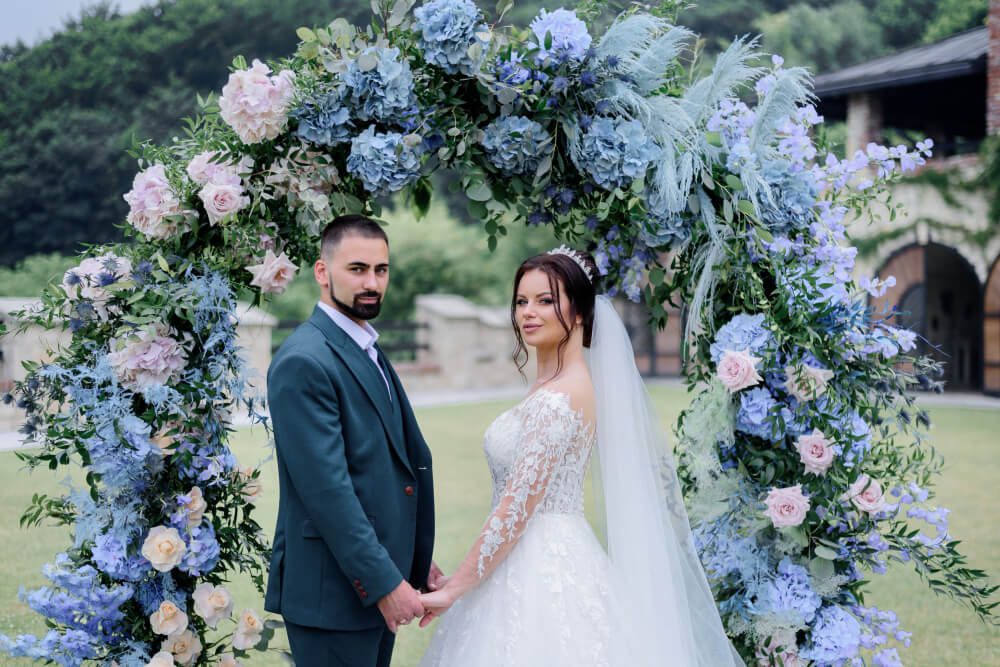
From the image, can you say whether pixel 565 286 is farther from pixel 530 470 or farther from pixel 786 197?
pixel 786 197

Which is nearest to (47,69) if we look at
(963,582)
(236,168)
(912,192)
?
(912,192)

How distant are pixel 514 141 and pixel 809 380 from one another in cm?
142

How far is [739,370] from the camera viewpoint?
3.28 m

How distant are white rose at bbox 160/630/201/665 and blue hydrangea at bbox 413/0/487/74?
232 cm

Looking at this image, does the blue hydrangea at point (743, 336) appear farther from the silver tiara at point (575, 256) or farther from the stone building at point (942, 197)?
the stone building at point (942, 197)

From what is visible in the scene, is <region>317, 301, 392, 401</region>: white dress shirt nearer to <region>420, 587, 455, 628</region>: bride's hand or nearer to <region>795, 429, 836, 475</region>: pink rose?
<region>420, 587, 455, 628</region>: bride's hand

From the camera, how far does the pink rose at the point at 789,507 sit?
3.29 metres

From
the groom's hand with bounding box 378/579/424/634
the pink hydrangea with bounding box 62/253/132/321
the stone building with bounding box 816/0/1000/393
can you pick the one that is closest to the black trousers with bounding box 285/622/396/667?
the groom's hand with bounding box 378/579/424/634

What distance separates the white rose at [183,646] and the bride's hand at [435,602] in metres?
0.95

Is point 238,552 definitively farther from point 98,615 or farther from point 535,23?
point 535,23

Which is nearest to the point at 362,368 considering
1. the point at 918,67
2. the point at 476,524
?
the point at 476,524

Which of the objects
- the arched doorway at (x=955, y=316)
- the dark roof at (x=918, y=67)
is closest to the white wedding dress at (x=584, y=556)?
the dark roof at (x=918, y=67)

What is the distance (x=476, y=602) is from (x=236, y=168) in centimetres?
181

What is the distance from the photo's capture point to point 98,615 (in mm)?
3227
